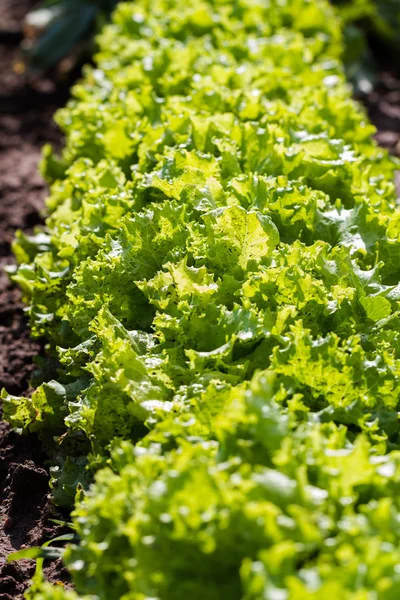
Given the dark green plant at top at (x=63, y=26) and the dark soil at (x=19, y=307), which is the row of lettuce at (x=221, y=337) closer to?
the dark soil at (x=19, y=307)

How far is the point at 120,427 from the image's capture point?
3213 mm

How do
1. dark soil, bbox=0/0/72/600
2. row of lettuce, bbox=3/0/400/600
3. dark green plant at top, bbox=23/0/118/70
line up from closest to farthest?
row of lettuce, bbox=3/0/400/600 → dark soil, bbox=0/0/72/600 → dark green plant at top, bbox=23/0/118/70

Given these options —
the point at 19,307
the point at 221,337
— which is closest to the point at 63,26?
the point at 19,307

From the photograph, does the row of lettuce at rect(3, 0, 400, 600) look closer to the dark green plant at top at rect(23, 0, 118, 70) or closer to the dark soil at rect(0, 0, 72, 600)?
the dark soil at rect(0, 0, 72, 600)

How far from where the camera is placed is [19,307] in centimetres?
536

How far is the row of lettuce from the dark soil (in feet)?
0.79

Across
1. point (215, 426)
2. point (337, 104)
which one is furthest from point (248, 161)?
point (215, 426)

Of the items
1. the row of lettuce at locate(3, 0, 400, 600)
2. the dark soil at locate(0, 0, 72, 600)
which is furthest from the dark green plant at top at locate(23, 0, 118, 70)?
the row of lettuce at locate(3, 0, 400, 600)

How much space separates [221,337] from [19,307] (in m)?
2.44

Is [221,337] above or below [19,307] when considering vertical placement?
above

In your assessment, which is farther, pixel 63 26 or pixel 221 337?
pixel 63 26

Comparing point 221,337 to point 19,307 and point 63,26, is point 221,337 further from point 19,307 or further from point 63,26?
point 63,26

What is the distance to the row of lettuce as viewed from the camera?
240cm

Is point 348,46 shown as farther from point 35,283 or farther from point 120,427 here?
point 120,427
